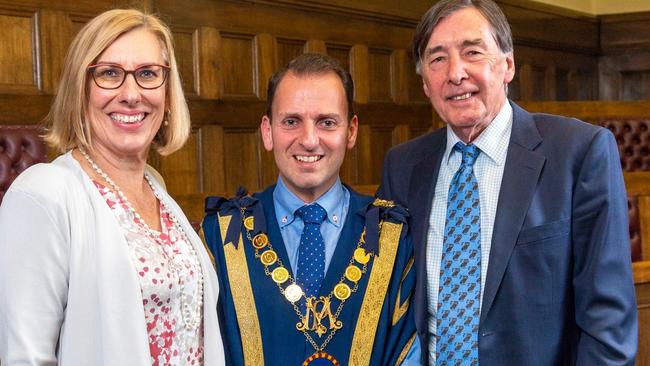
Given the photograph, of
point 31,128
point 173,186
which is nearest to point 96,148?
point 31,128

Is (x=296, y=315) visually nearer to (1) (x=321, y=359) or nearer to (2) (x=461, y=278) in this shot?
(1) (x=321, y=359)

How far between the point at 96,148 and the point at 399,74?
535 centimetres

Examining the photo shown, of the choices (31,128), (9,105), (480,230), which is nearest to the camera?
(480,230)

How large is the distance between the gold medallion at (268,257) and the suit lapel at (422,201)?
372 millimetres

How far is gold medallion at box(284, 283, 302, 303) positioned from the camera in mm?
2289

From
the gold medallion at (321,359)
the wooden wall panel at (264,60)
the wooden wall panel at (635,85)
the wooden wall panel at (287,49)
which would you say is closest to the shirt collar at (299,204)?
the gold medallion at (321,359)

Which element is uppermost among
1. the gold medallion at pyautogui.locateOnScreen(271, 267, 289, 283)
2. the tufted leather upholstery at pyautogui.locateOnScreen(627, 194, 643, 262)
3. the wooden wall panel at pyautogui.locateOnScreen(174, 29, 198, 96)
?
the wooden wall panel at pyautogui.locateOnScreen(174, 29, 198, 96)

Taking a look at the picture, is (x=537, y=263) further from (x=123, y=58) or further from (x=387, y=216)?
(x=123, y=58)

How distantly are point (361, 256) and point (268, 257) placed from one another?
24cm

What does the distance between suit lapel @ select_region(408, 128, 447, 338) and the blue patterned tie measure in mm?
251

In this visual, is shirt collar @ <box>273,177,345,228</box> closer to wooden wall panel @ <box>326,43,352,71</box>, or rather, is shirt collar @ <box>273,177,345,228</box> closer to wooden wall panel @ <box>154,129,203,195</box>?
wooden wall panel @ <box>154,129,203,195</box>

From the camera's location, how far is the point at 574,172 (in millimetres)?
2268

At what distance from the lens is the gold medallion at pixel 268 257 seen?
234cm

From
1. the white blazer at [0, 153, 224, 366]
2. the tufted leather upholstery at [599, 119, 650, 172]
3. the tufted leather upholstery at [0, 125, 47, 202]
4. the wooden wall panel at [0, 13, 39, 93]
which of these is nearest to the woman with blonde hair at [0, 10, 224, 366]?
the white blazer at [0, 153, 224, 366]
